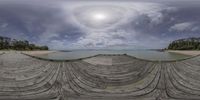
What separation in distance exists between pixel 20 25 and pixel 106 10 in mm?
785

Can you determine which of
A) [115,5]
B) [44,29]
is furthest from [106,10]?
[44,29]

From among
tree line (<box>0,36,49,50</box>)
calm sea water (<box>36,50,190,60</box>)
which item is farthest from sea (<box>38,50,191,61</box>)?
tree line (<box>0,36,49,50</box>)

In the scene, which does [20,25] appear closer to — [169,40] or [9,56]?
[9,56]

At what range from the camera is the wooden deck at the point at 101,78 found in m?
2.78

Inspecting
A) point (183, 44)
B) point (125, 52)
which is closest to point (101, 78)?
point (125, 52)

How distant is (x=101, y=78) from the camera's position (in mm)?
2764

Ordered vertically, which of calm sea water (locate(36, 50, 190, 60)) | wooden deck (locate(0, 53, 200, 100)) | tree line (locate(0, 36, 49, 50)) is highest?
tree line (locate(0, 36, 49, 50))

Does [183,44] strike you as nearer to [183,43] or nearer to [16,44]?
[183,43]

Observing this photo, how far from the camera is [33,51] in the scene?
110 inches

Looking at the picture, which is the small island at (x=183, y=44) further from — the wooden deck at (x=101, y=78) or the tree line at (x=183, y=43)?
the wooden deck at (x=101, y=78)

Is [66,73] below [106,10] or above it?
below

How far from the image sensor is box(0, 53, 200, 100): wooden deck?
278 centimetres

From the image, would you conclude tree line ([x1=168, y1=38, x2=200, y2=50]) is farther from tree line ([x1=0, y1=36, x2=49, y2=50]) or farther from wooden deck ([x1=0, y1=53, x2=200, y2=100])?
tree line ([x1=0, y1=36, x2=49, y2=50])

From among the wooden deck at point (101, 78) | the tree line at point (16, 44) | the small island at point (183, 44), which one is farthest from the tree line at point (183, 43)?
the tree line at point (16, 44)
